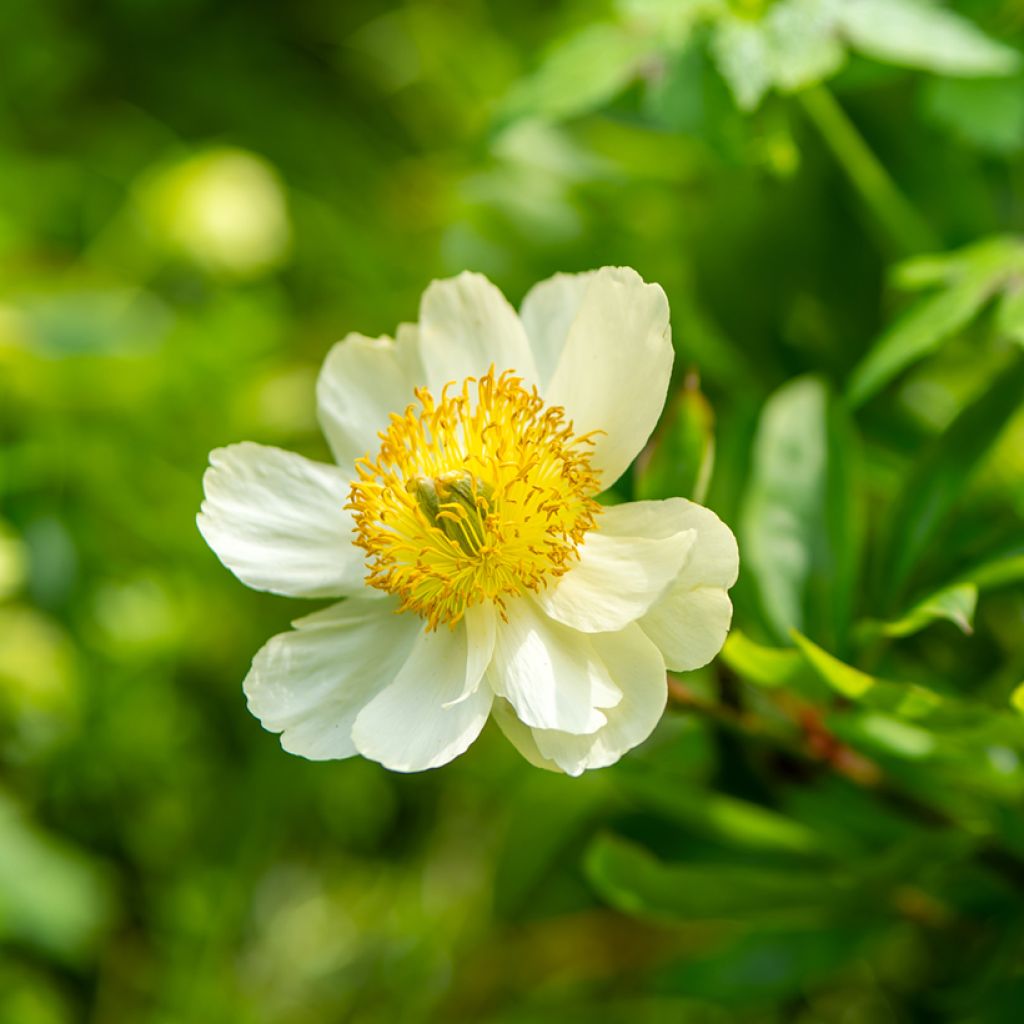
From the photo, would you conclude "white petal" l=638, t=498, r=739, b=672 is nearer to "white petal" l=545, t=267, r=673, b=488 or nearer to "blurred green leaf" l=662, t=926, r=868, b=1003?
"white petal" l=545, t=267, r=673, b=488

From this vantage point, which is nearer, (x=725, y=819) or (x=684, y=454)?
(x=684, y=454)

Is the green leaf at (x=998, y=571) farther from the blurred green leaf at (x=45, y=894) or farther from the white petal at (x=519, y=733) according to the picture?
the blurred green leaf at (x=45, y=894)

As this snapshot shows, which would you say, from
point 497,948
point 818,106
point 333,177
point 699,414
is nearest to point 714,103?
point 818,106

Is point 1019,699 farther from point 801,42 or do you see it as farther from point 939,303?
point 801,42

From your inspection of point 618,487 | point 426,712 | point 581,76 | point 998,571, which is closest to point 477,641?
point 426,712

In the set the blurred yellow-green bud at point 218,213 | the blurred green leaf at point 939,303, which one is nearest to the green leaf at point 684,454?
the blurred green leaf at point 939,303

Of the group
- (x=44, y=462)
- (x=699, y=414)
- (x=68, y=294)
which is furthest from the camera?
(x=68, y=294)

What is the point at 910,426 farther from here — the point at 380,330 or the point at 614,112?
the point at 380,330
